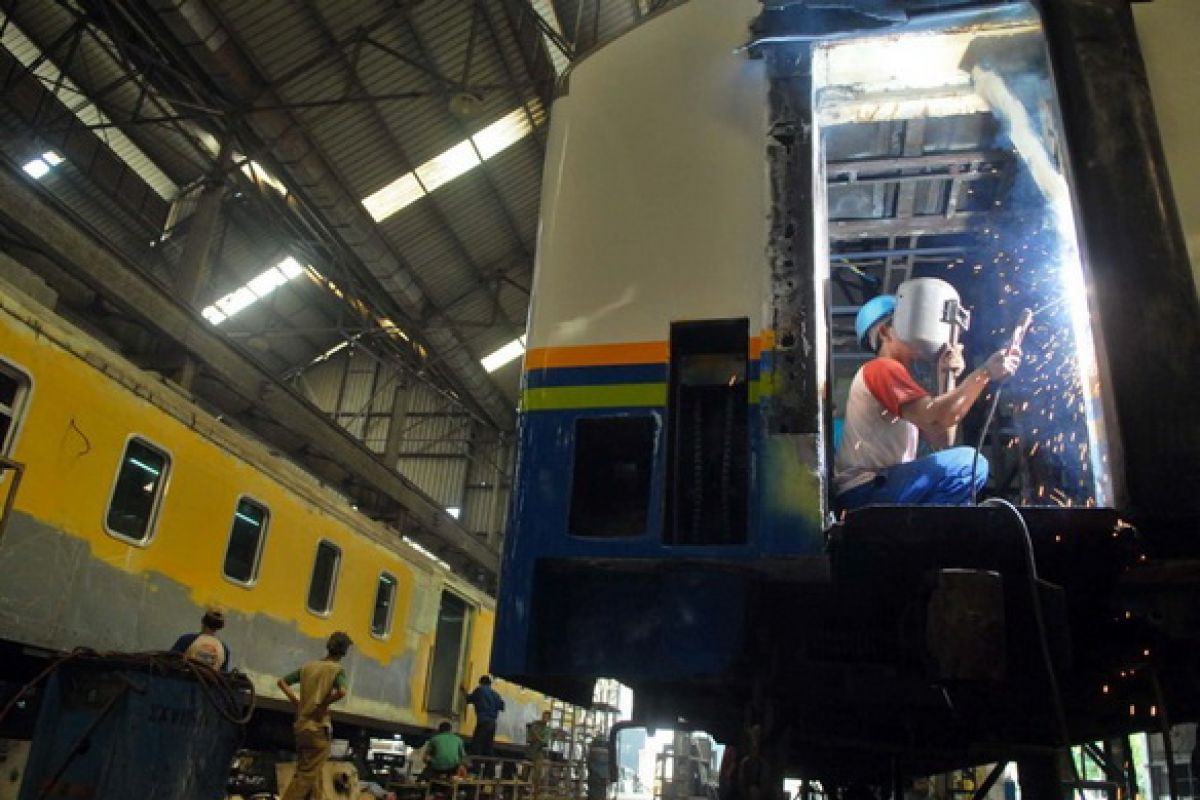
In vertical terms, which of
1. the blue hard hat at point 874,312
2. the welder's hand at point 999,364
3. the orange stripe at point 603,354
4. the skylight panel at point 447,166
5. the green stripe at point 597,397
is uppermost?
the skylight panel at point 447,166

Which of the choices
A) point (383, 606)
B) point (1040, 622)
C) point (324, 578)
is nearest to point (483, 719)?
point (383, 606)

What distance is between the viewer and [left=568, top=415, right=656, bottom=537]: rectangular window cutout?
240 cm

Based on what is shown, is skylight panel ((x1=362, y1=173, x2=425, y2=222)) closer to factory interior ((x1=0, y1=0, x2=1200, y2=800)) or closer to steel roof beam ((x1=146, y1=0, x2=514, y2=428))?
steel roof beam ((x1=146, y1=0, x2=514, y2=428))

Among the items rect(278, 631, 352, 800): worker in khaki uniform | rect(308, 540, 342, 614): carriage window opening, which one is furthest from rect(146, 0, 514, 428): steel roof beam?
rect(278, 631, 352, 800): worker in khaki uniform

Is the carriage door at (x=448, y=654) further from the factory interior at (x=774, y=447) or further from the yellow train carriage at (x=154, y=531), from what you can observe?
the factory interior at (x=774, y=447)

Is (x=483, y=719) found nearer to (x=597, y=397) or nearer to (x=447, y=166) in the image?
(x=447, y=166)

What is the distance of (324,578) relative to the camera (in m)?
8.19

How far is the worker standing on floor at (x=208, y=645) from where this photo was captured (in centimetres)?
532

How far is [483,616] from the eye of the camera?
13016 mm

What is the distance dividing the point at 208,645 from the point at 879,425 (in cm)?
447

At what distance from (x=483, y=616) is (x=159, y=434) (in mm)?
7801

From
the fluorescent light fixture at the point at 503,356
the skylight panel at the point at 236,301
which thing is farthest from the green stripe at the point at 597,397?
Result: the fluorescent light fixture at the point at 503,356

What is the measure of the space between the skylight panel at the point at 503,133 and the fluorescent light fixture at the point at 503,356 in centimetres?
491

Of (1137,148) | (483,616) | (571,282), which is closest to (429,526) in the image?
(483,616)
